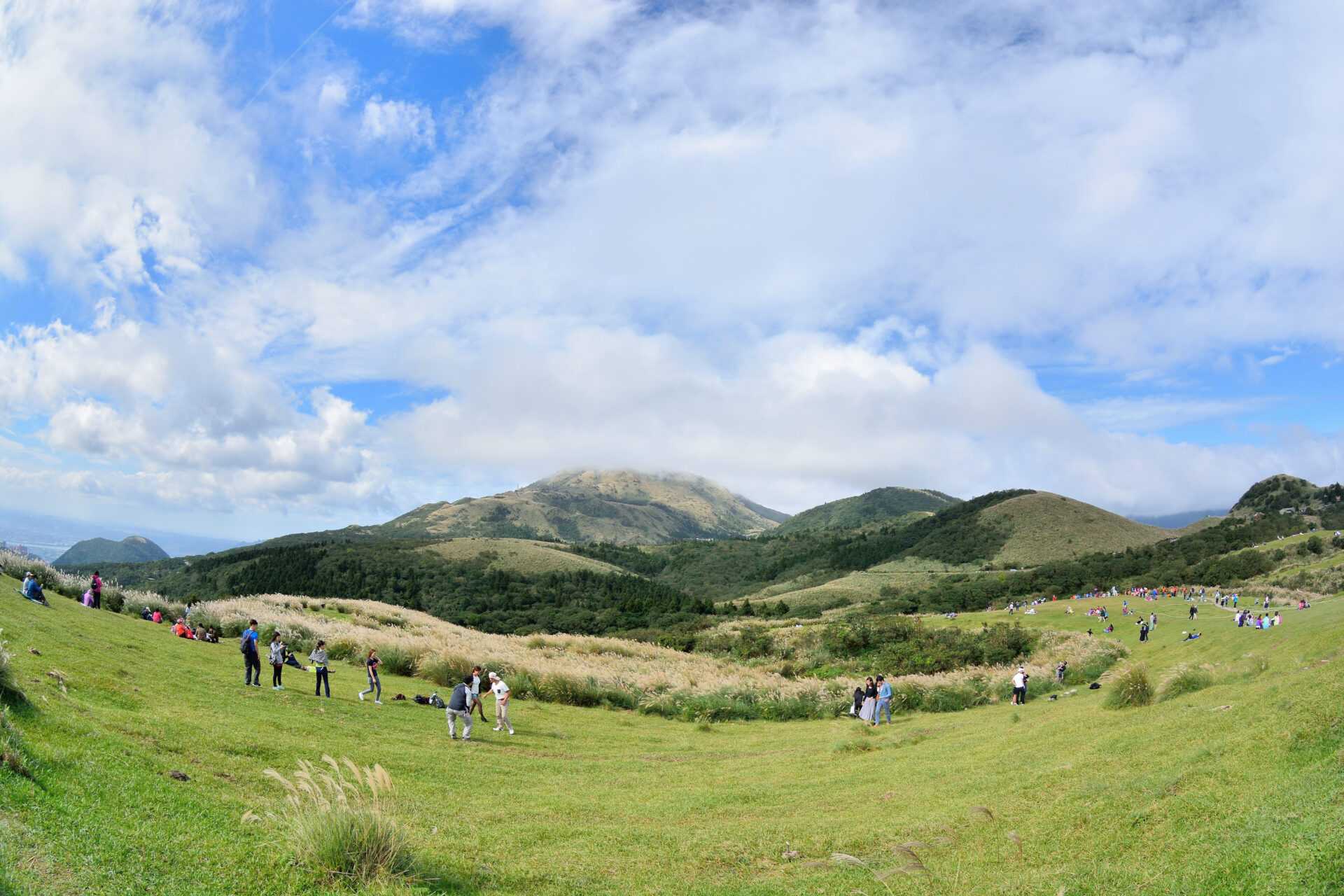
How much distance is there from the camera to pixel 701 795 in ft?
40.5

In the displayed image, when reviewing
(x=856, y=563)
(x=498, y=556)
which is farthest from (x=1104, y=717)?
(x=856, y=563)

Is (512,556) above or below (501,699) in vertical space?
below

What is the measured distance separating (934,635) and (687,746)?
26.4 m

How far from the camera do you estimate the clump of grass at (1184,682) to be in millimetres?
14406

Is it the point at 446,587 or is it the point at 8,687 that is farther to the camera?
the point at 446,587

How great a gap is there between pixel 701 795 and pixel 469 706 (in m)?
7.39

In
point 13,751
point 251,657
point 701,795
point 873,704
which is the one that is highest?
point 13,751

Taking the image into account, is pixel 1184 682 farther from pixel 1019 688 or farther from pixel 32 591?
pixel 32 591

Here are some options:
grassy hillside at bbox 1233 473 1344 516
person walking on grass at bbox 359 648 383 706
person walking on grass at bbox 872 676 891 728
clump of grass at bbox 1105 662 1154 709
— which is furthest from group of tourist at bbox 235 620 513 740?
grassy hillside at bbox 1233 473 1344 516

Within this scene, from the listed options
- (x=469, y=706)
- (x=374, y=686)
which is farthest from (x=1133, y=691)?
(x=374, y=686)

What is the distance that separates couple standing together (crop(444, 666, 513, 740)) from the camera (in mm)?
16531

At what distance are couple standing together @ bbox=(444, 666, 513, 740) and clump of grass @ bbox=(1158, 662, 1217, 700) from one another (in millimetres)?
16111

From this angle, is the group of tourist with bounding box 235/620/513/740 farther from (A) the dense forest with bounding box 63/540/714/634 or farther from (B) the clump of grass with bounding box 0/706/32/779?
(A) the dense forest with bounding box 63/540/714/634

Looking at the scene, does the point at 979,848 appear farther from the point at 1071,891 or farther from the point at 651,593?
the point at 651,593
